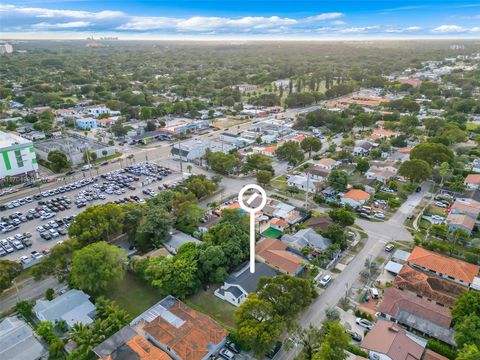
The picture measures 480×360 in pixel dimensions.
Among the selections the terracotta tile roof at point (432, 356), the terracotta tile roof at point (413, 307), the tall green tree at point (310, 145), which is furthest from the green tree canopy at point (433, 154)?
the terracotta tile roof at point (432, 356)

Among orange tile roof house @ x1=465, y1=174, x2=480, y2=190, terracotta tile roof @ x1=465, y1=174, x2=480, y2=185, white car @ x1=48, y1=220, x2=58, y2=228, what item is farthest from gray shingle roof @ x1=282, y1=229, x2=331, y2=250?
terracotta tile roof @ x1=465, y1=174, x2=480, y2=185

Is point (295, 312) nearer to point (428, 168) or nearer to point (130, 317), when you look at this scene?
point (130, 317)

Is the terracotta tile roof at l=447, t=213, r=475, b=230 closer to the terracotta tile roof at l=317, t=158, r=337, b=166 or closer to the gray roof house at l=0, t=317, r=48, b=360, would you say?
the terracotta tile roof at l=317, t=158, r=337, b=166

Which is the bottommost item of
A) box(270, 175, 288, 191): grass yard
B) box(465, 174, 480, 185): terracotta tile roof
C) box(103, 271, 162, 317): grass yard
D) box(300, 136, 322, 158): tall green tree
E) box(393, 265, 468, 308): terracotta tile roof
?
box(103, 271, 162, 317): grass yard

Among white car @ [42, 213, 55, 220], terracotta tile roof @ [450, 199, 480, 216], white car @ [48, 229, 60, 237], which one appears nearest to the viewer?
white car @ [48, 229, 60, 237]

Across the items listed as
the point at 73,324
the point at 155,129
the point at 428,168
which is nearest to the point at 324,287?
→ the point at 73,324

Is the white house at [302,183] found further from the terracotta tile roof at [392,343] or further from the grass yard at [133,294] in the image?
the grass yard at [133,294]

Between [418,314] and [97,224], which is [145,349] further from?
[418,314]
